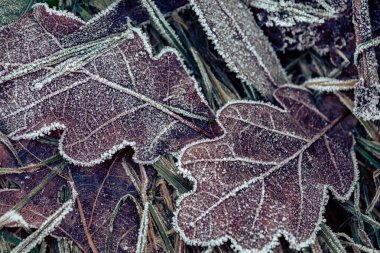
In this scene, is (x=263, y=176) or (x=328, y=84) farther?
(x=328, y=84)

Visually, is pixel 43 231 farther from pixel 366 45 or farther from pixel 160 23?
pixel 366 45

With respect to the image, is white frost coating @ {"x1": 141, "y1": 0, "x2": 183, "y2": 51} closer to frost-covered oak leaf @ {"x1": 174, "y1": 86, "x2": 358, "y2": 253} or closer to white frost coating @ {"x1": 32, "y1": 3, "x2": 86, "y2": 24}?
white frost coating @ {"x1": 32, "y1": 3, "x2": 86, "y2": 24}

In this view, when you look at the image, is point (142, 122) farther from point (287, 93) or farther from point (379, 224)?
point (379, 224)

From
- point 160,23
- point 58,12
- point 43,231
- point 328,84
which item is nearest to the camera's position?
point 43,231

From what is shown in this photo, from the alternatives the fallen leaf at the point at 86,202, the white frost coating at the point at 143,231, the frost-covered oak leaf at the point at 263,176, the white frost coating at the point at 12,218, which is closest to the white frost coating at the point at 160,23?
the frost-covered oak leaf at the point at 263,176

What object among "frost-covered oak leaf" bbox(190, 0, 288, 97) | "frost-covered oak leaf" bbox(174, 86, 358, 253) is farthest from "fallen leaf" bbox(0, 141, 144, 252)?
"frost-covered oak leaf" bbox(190, 0, 288, 97)

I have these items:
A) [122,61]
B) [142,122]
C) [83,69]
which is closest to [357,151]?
[142,122]

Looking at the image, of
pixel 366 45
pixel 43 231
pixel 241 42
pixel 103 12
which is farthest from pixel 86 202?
pixel 366 45
